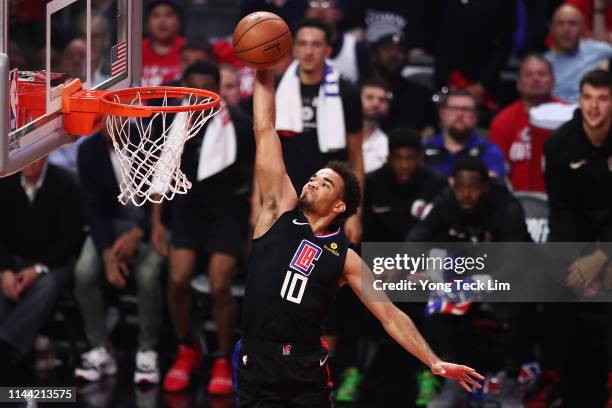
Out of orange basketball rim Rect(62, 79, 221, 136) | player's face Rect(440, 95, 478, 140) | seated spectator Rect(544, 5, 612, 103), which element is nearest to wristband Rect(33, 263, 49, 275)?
orange basketball rim Rect(62, 79, 221, 136)

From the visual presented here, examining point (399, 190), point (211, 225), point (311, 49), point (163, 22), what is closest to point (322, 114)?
point (311, 49)

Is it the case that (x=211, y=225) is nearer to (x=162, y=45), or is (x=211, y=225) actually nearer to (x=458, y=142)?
(x=458, y=142)

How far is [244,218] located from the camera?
9.14m

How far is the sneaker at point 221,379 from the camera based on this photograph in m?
8.55

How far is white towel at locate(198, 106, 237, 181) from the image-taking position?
8.76 metres

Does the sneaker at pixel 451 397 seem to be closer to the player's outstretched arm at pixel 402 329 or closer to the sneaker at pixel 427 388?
the sneaker at pixel 427 388

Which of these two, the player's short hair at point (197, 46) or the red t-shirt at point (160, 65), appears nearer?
the player's short hair at point (197, 46)

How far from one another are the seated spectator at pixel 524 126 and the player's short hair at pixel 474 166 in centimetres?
106

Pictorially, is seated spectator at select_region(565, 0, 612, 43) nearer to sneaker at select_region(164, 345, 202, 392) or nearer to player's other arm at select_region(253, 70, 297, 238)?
sneaker at select_region(164, 345, 202, 392)

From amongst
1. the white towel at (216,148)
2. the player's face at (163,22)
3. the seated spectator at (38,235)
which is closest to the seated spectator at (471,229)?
the white towel at (216,148)

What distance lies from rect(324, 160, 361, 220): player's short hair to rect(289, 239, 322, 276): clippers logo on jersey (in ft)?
1.03

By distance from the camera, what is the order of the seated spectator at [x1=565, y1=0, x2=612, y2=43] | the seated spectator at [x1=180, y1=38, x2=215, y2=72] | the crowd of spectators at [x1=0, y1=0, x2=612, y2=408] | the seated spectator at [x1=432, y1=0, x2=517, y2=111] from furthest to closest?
the seated spectator at [x1=565, y1=0, x2=612, y2=43] → the seated spectator at [x1=432, y1=0, x2=517, y2=111] → the seated spectator at [x1=180, y1=38, x2=215, y2=72] → the crowd of spectators at [x1=0, y1=0, x2=612, y2=408]

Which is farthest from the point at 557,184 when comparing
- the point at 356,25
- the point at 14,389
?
the point at 14,389

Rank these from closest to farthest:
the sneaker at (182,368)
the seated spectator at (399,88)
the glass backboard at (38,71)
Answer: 1. the glass backboard at (38,71)
2. the sneaker at (182,368)
3. the seated spectator at (399,88)
